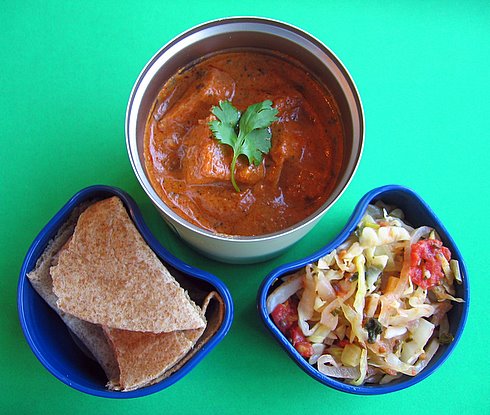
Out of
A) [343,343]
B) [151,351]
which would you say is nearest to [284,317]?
[343,343]

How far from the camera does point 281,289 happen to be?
2266 mm

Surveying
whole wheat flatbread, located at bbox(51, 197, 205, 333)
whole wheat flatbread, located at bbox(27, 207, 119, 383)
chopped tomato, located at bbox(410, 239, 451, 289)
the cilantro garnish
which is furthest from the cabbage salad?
whole wheat flatbread, located at bbox(27, 207, 119, 383)

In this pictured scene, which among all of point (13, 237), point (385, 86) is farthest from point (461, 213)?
point (13, 237)

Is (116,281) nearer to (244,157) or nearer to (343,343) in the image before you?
(244,157)

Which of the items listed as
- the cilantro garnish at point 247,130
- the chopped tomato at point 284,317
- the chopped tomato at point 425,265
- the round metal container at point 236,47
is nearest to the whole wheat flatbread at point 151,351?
the chopped tomato at point 284,317

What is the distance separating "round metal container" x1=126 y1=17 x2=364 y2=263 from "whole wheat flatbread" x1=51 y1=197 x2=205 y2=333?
8.5 inches

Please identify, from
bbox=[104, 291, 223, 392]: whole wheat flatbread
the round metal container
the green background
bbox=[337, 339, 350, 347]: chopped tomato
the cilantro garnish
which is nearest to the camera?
the round metal container

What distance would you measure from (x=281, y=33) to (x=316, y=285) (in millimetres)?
918

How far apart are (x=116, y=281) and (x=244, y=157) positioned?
674mm

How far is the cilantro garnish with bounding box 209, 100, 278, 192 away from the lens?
199cm

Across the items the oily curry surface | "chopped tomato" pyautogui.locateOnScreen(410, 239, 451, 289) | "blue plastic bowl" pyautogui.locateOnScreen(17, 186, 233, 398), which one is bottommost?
"blue plastic bowl" pyautogui.locateOnScreen(17, 186, 233, 398)

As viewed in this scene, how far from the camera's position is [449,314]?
2.31 meters

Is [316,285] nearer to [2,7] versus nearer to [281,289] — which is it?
[281,289]

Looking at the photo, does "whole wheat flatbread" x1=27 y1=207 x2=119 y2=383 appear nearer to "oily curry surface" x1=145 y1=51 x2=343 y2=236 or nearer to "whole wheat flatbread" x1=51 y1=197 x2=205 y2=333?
"whole wheat flatbread" x1=51 y1=197 x2=205 y2=333
